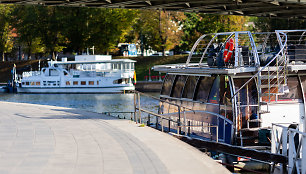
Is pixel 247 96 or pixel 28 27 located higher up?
pixel 28 27

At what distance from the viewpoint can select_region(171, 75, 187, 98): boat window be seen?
69.5ft

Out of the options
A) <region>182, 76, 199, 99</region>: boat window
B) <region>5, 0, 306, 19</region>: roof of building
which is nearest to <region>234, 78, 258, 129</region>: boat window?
<region>182, 76, 199, 99</region>: boat window

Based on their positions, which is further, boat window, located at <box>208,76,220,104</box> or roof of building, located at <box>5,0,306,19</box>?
roof of building, located at <box>5,0,306,19</box>

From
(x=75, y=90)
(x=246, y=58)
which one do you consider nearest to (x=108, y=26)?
(x=75, y=90)

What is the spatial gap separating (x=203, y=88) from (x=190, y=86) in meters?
1.08

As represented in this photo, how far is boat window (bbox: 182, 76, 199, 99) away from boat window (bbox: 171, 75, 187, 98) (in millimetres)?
304

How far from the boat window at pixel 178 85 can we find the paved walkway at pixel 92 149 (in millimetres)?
3097

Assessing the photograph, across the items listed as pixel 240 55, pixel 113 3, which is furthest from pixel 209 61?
pixel 113 3

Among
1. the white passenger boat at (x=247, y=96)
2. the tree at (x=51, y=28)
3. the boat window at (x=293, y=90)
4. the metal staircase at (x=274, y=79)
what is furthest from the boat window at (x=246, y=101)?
the tree at (x=51, y=28)

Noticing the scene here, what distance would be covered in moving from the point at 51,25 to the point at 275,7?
52125 millimetres

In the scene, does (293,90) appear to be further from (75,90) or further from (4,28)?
(4,28)

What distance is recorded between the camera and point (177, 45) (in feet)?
282

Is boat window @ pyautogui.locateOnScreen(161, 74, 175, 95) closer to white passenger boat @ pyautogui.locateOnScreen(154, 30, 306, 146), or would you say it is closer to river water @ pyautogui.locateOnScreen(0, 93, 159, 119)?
white passenger boat @ pyautogui.locateOnScreen(154, 30, 306, 146)

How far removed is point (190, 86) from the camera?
20531mm
